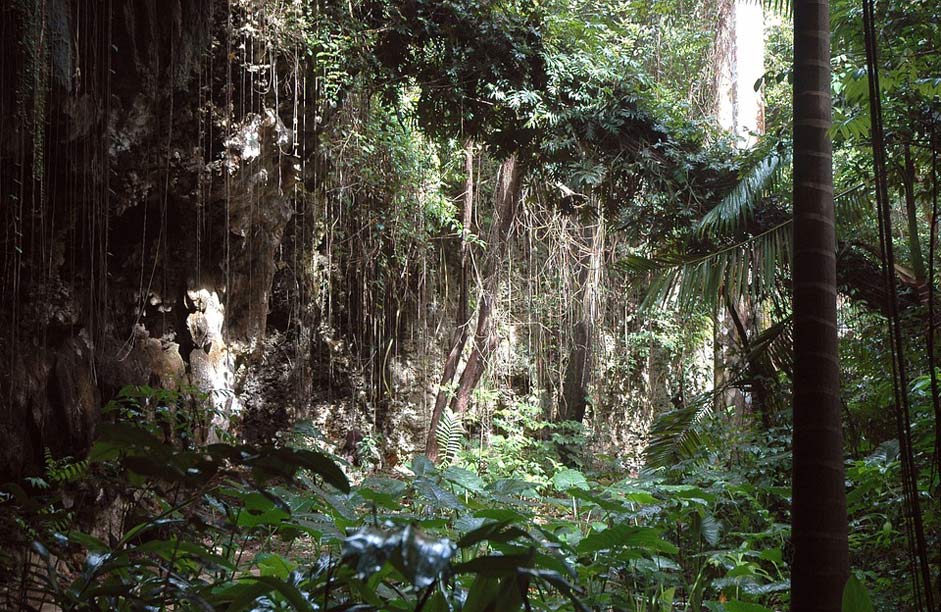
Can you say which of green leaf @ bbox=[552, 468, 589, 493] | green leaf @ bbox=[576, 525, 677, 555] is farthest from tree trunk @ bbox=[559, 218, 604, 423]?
green leaf @ bbox=[576, 525, 677, 555]

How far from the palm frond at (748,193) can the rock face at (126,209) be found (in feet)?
10.7

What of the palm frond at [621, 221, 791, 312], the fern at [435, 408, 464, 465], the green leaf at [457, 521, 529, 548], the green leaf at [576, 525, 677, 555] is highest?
the palm frond at [621, 221, 791, 312]

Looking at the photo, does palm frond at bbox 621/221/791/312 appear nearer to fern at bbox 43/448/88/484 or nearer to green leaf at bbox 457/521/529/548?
fern at bbox 43/448/88/484

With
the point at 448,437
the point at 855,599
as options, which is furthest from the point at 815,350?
the point at 448,437

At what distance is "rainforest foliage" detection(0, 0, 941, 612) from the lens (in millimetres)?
1907

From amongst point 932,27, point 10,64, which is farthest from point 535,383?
point 10,64

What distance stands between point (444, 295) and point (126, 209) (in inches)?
148

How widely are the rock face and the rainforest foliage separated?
0.07 feet

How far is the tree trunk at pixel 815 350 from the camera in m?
1.59

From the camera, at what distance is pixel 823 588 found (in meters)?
1.57

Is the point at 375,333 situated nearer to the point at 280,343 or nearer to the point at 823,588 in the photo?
the point at 280,343

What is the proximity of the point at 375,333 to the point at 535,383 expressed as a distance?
80.0 inches

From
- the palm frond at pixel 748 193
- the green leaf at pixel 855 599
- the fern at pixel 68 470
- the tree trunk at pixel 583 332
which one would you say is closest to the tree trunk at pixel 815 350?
the green leaf at pixel 855 599

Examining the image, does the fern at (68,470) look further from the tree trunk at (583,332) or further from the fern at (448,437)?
the tree trunk at (583,332)
